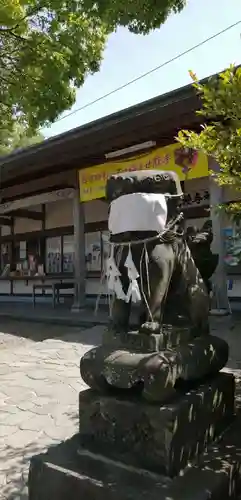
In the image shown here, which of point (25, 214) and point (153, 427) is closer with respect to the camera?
point (153, 427)

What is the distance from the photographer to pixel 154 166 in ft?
26.1

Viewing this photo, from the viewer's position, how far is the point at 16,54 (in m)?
6.80

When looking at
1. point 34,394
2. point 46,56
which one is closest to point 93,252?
point 46,56

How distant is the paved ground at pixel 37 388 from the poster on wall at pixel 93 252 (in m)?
4.05

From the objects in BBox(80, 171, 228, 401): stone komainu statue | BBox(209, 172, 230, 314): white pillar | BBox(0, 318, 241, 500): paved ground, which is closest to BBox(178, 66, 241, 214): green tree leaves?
BBox(80, 171, 228, 401): stone komainu statue

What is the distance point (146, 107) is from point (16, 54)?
3.70 meters

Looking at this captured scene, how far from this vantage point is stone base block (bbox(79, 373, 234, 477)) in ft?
6.25

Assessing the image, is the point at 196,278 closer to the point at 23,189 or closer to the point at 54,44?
the point at 54,44

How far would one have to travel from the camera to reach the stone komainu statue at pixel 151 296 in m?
2.04

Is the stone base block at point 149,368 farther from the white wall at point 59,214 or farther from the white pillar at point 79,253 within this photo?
the white wall at point 59,214

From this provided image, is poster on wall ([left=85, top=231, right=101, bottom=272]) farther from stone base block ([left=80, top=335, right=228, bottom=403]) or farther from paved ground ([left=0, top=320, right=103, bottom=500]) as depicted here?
stone base block ([left=80, top=335, right=228, bottom=403])

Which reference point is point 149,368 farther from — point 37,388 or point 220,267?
point 220,267

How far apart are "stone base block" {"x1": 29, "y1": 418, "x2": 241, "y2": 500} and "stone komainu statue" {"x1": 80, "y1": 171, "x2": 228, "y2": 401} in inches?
14.5

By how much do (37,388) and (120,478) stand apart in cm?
303
